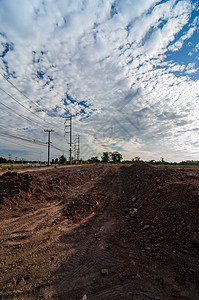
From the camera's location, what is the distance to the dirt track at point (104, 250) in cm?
240

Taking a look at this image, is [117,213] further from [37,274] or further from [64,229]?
[37,274]

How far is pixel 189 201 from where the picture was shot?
13.5 feet

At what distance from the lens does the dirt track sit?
240 cm

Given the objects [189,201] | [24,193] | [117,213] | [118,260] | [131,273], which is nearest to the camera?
[131,273]

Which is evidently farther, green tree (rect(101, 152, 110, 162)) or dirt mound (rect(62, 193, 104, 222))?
green tree (rect(101, 152, 110, 162))

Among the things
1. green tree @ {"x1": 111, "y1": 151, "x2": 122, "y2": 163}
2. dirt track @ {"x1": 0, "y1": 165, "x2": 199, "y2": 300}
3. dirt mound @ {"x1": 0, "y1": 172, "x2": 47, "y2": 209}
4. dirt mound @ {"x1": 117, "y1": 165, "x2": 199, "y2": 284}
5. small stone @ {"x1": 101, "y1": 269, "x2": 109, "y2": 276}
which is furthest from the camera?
green tree @ {"x1": 111, "y1": 151, "x2": 122, "y2": 163}

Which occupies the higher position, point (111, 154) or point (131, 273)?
point (111, 154)

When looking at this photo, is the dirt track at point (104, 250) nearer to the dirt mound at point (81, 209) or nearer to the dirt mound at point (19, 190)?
the dirt mound at point (81, 209)

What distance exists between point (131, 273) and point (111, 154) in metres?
85.3

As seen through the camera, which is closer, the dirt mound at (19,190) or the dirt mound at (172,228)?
the dirt mound at (172,228)

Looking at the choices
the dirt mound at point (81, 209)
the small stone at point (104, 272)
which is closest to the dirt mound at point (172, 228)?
the small stone at point (104, 272)

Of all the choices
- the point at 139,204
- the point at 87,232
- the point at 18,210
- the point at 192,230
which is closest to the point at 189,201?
the point at 192,230

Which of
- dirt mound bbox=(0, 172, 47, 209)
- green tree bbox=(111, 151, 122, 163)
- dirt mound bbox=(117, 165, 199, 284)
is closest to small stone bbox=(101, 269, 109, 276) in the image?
dirt mound bbox=(117, 165, 199, 284)

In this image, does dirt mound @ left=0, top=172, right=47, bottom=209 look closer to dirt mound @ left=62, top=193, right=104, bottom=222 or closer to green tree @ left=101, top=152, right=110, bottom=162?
dirt mound @ left=62, top=193, right=104, bottom=222
